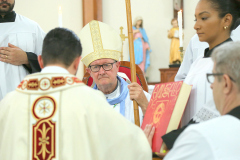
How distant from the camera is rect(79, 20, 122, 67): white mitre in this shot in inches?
164

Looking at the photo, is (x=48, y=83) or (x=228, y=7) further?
(x=228, y=7)

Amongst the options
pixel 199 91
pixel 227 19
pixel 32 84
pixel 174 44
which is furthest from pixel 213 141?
pixel 174 44

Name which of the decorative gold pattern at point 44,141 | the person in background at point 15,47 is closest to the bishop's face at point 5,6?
the person in background at point 15,47

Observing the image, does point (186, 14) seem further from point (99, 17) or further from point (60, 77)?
point (60, 77)

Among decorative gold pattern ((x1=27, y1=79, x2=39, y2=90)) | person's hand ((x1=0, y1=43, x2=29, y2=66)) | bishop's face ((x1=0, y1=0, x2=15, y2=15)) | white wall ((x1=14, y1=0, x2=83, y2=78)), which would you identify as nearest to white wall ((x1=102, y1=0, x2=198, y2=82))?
white wall ((x1=14, y1=0, x2=83, y2=78))

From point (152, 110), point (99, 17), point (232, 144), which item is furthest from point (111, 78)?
point (99, 17)

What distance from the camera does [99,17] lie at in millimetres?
11602

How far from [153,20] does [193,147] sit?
10.4 meters

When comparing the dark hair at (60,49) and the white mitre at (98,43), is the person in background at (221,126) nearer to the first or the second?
the dark hair at (60,49)

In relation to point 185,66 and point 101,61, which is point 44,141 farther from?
point 185,66

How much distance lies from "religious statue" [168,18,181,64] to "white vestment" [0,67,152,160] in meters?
8.85

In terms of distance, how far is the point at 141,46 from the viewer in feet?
37.5

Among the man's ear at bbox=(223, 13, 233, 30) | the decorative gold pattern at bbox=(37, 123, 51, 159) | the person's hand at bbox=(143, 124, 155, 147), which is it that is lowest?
the person's hand at bbox=(143, 124, 155, 147)

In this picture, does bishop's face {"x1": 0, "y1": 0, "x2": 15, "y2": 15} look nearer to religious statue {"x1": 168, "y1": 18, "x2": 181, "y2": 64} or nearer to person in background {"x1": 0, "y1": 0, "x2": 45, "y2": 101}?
person in background {"x1": 0, "y1": 0, "x2": 45, "y2": 101}
